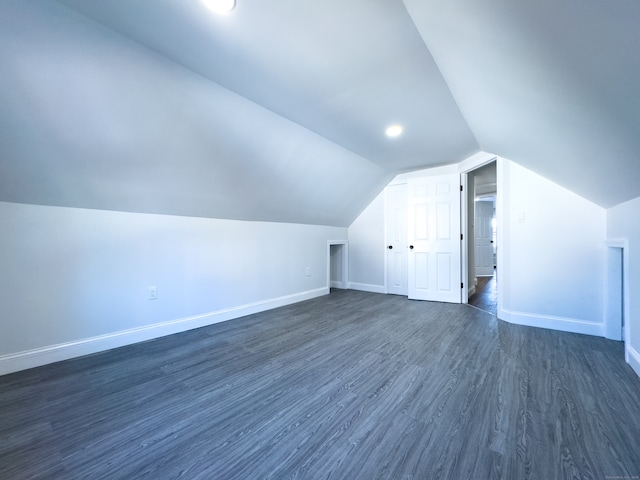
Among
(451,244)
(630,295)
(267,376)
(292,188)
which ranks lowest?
(267,376)

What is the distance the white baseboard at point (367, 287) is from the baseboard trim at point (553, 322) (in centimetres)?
208

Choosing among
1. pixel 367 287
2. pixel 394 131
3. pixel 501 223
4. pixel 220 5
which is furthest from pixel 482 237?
pixel 220 5

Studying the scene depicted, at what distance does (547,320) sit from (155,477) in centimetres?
384

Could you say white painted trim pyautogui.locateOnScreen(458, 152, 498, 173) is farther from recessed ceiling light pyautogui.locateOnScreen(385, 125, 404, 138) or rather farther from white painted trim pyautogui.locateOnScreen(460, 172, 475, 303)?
recessed ceiling light pyautogui.locateOnScreen(385, 125, 404, 138)

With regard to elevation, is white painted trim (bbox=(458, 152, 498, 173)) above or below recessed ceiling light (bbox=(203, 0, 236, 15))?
below

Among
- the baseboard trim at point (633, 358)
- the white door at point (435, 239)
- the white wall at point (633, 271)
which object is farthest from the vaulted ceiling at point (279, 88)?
the white door at point (435, 239)

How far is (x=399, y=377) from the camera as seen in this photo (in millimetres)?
1959

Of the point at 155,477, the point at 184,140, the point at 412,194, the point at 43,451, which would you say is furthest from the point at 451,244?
the point at 43,451

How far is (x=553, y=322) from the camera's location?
2959mm

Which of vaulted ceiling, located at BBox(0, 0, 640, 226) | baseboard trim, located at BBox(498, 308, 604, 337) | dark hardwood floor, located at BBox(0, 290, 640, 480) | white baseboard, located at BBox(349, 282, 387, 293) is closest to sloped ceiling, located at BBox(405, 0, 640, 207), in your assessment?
vaulted ceiling, located at BBox(0, 0, 640, 226)

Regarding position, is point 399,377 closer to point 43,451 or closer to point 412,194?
point 43,451

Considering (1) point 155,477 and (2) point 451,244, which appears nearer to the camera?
(1) point 155,477

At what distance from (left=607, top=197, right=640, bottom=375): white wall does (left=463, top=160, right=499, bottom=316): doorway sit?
1.58m

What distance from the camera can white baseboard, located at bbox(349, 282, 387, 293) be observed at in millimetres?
5075
